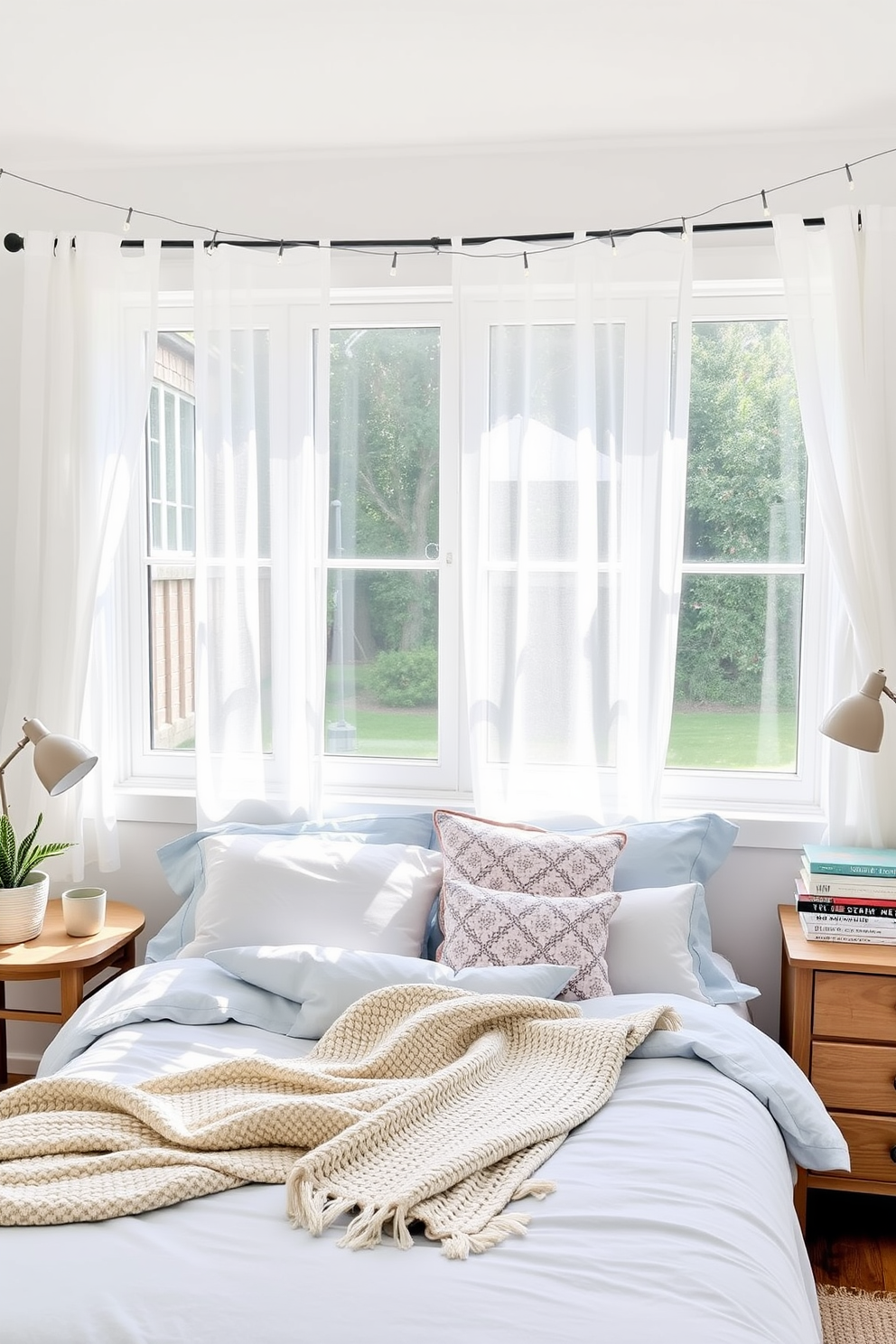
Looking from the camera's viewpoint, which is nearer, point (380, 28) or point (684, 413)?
point (380, 28)

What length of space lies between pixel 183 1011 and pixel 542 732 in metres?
1.13

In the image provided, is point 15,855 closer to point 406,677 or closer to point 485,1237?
point 406,677

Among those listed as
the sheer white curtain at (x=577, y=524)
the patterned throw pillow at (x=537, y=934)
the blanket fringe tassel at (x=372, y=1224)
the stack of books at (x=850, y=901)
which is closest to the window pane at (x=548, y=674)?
the sheer white curtain at (x=577, y=524)

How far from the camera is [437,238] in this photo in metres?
2.83

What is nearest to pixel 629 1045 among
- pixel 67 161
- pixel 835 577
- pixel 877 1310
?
pixel 877 1310

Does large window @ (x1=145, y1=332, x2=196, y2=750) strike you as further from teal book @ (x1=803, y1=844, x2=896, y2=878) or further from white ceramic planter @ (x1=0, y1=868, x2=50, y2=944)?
teal book @ (x1=803, y1=844, x2=896, y2=878)

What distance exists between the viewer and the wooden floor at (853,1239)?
233 centimetres

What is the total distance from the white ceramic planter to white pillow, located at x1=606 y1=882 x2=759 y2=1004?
4.64 ft

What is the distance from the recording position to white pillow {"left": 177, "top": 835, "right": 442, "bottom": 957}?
2.50 m

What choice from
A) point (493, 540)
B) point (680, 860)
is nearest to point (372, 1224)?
point (680, 860)

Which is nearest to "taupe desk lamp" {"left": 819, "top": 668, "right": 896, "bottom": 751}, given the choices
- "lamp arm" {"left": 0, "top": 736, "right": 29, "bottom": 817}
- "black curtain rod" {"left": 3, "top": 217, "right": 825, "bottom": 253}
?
"lamp arm" {"left": 0, "top": 736, "right": 29, "bottom": 817}

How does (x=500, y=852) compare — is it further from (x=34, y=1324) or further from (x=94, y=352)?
(x=94, y=352)

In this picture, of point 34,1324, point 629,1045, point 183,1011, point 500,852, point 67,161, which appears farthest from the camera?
point 67,161

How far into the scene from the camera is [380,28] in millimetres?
2219
